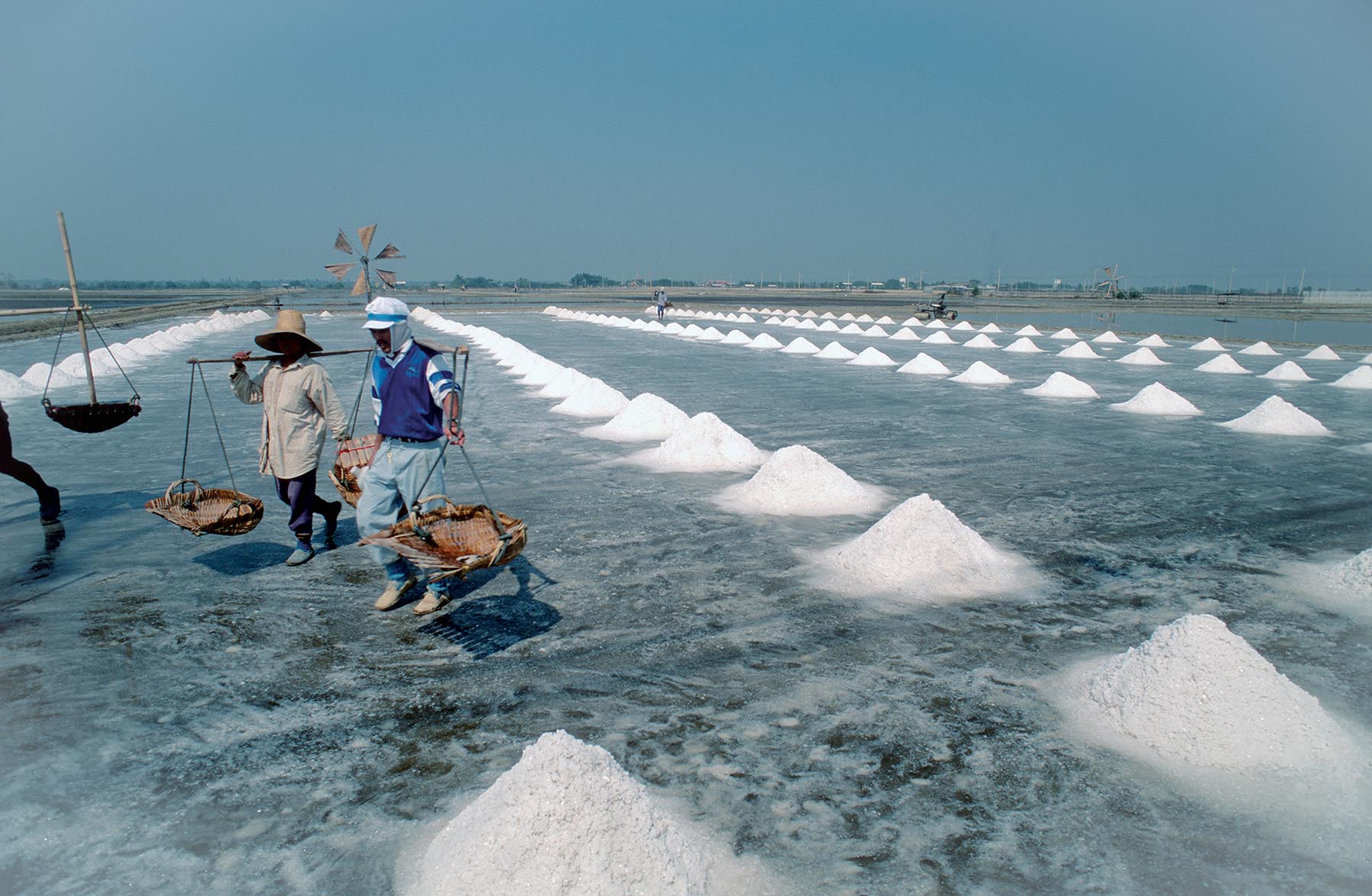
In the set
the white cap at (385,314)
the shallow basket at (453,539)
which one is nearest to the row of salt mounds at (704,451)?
the shallow basket at (453,539)

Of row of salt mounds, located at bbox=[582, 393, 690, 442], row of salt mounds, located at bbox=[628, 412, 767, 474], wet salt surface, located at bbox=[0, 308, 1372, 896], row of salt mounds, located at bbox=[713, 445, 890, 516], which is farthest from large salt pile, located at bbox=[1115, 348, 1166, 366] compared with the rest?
row of salt mounds, located at bbox=[713, 445, 890, 516]

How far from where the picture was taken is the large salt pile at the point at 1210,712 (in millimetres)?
2609

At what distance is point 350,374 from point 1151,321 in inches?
1157

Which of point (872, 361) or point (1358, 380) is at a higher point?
point (1358, 380)

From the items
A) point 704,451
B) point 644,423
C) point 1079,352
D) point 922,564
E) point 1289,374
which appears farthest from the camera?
point 1079,352

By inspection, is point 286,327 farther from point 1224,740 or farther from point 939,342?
point 939,342

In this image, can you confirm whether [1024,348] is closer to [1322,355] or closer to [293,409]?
[1322,355]

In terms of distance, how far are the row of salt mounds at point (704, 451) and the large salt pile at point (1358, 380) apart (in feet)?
33.8

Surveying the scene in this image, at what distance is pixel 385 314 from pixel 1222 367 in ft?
49.1

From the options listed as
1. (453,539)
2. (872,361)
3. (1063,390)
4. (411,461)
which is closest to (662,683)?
(453,539)

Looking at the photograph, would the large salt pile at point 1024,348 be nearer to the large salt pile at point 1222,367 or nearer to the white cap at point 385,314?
the large salt pile at point 1222,367

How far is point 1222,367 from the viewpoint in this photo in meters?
14.4

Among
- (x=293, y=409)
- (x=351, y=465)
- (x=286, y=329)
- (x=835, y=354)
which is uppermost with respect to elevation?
(x=286, y=329)

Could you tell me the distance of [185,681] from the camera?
123 inches
